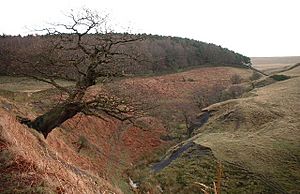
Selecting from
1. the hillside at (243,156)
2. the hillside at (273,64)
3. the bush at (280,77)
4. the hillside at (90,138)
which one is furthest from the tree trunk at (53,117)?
the hillside at (273,64)

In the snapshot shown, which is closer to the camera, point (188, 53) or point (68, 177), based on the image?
point (68, 177)

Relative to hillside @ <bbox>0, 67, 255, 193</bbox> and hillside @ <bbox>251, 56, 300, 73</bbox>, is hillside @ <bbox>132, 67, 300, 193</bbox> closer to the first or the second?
hillside @ <bbox>0, 67, 255, 193</bbox>

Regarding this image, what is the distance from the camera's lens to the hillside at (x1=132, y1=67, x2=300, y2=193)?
18141 mm

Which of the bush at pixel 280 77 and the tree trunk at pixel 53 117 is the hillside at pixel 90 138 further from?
the bush at pixel 280 77

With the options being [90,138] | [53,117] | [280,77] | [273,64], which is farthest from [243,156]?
[273,64]

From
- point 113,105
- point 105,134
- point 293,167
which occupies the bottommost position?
point 105,134

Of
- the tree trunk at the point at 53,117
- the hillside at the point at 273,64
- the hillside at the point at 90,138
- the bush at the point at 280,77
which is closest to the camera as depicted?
the hillside at the point at 90,138

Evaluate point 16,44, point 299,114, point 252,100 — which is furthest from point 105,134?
point 16,44

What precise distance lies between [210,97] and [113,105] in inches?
1492

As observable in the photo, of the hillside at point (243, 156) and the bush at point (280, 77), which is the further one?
the bush at point (280, 77)

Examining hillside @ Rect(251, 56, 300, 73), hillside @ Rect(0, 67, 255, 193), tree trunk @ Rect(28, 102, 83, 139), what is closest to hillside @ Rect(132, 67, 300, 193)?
hillside @ Rect(0, 67, 255, 193)

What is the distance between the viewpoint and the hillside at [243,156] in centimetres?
1814

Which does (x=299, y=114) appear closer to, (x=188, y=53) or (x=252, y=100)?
(x=252, y=100)

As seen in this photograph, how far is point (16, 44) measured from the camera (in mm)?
57938
